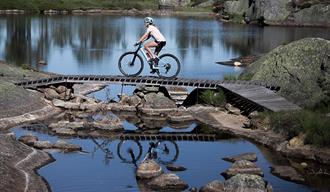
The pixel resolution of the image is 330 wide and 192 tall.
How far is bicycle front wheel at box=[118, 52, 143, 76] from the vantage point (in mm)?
28406

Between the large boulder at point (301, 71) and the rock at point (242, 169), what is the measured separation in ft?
28.1

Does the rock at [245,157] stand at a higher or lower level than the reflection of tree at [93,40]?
lower

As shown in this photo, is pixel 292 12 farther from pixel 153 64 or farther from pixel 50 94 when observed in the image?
pixel 50 94

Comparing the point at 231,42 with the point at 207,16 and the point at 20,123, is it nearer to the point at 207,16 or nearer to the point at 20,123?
the point at 20,123

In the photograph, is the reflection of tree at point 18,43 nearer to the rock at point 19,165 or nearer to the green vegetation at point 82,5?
the rock at point 19,165

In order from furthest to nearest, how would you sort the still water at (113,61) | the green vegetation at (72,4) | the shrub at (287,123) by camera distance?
the green vegetation at (72,4) < the shrub at (287,123) < the still water at (113,61)

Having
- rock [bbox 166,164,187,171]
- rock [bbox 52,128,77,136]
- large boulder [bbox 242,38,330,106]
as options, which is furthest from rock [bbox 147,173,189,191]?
large boulder [bbox 242,38,330,106]

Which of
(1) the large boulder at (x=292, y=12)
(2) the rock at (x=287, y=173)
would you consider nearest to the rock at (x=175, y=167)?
(2) the rock at (x=287, y=173)

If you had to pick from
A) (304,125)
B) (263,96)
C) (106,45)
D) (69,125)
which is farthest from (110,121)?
(106,45)

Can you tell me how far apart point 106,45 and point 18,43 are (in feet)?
26.9

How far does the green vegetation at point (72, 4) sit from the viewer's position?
389 feet

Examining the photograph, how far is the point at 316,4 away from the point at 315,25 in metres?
5.00

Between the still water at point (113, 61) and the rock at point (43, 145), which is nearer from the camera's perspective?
the still water at point (113, 61)

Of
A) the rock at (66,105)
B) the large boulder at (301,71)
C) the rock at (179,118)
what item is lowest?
the rock at (179,118)
